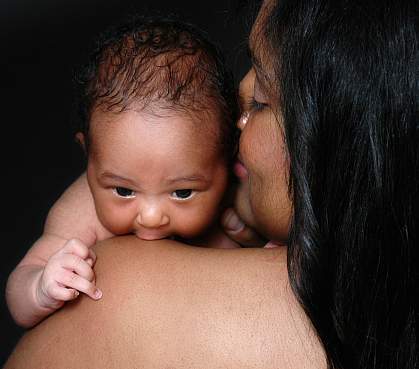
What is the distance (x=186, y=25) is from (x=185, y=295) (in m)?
0.53

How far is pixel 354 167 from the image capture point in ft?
3.57

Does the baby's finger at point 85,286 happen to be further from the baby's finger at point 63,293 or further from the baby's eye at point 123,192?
the baby's eye at point 123,192

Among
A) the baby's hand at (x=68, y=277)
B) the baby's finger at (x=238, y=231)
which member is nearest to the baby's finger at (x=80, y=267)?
the baby's hand at (x=68, y=277)

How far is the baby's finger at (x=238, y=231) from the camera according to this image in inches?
64.0

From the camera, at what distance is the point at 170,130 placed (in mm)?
1326

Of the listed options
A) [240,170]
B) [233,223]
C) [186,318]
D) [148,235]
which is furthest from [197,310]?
[233,223]

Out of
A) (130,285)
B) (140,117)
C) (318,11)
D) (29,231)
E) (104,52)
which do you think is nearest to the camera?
(318,11)

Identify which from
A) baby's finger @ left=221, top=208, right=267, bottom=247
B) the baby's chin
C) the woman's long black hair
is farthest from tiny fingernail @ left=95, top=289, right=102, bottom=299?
baby's finger @ left=221, top=208, right=267, bottom=247

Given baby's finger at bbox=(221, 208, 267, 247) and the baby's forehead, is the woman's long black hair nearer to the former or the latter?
the baby's forehead

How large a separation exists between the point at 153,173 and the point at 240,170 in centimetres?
19

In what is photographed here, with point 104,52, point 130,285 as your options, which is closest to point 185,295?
point 130,285

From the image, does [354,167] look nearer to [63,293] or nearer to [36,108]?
[63,293]

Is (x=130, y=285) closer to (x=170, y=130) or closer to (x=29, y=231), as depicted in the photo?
(x=170, y=130)

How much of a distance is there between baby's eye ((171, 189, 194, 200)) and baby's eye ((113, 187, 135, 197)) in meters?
0.07
